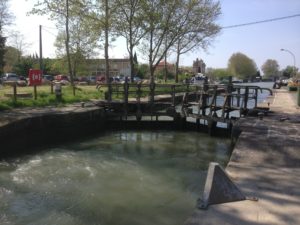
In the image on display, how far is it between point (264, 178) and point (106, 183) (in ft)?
13.9

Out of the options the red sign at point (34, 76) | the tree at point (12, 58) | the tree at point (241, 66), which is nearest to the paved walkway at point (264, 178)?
the red sign at point (34, 76)

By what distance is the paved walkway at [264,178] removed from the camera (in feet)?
18.4

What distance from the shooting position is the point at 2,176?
428 inches

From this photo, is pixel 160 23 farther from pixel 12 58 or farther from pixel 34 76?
pixel 12 58

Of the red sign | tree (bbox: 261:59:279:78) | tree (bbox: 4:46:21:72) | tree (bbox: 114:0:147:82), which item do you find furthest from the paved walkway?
tree (bbox: 261:59:279:78)

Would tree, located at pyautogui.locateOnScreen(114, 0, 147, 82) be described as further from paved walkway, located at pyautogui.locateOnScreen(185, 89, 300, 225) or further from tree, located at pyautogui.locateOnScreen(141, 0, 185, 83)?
paved walkway, located at pyautogui.locateOnScreen(185, 89, 300, 225)

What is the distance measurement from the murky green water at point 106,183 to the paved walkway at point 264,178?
1.45 m

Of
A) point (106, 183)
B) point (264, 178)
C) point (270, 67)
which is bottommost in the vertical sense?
point (106, 183)

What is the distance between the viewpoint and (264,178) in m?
7.44

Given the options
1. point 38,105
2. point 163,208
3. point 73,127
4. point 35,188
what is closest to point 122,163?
point 35,188

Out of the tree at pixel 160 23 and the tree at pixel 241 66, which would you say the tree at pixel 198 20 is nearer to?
the tree at pixel 160 23

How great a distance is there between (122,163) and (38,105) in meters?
8.47

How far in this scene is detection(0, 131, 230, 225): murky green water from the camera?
26.3 feet

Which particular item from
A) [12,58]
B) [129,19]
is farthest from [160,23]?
[12,58]
